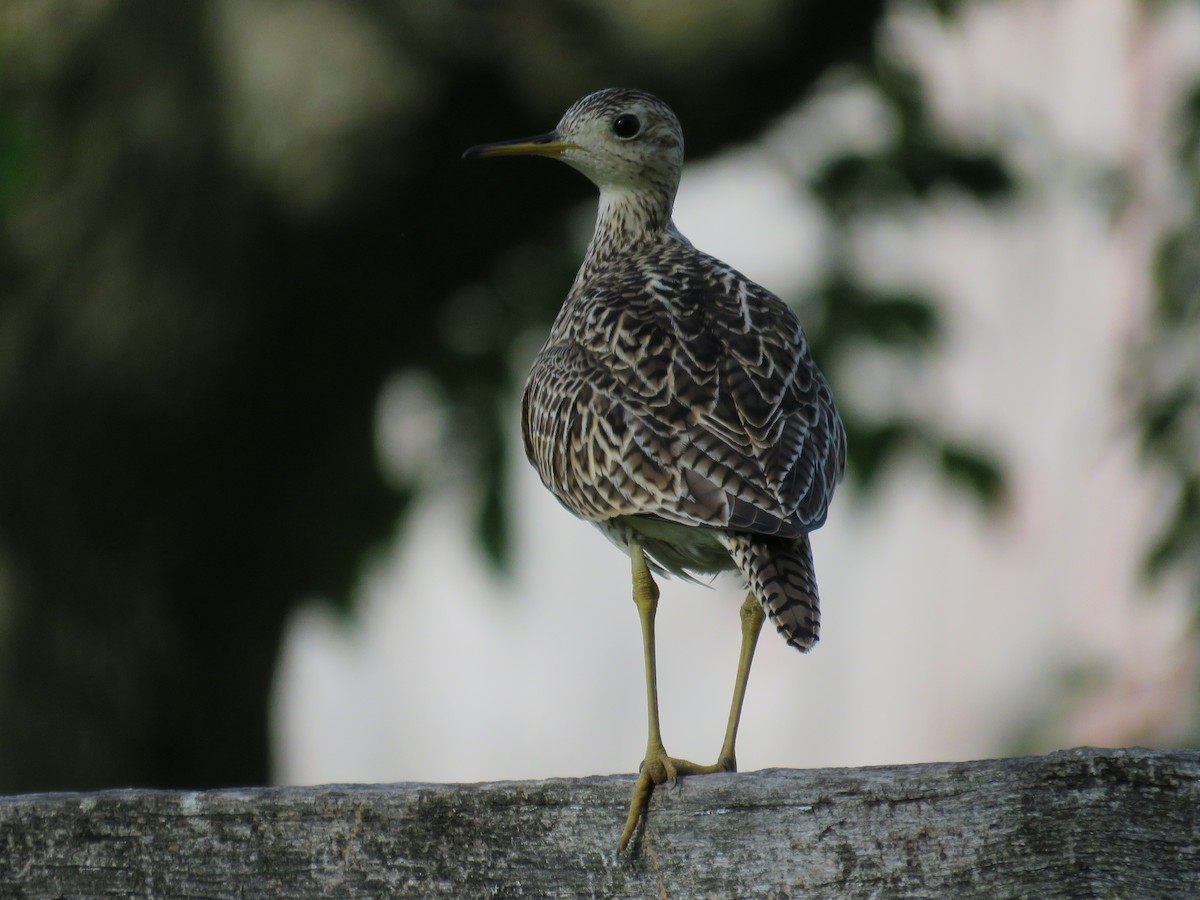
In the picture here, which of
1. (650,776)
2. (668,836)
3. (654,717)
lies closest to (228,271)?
(654,717)

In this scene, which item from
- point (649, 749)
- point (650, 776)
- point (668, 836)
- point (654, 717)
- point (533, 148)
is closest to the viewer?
point (668, 836)

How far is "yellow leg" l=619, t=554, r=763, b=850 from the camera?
3.42 meters

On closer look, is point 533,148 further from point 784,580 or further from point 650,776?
point 650,776

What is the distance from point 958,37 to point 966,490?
2374 mm

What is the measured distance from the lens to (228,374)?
8.68 meters

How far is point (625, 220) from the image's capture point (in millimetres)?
5918

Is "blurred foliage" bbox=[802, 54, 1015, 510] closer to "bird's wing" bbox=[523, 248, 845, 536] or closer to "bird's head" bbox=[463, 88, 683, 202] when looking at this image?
"bird's head" bbox=[463, 88, 683, 202]

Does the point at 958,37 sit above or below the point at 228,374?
above

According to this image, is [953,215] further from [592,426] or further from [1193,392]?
[592,426]

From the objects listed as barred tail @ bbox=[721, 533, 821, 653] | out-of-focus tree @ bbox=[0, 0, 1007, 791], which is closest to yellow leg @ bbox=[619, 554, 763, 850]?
barred tail @ bbox=[721, 533, 821, 653]

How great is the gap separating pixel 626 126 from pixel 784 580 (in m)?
2.23

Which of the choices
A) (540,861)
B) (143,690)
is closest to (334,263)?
(143,690)

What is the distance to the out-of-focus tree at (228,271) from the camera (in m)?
8.30

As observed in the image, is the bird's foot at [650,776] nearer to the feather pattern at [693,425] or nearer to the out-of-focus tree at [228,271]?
Answer: the feather pattern at [693,425]
